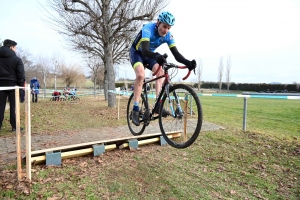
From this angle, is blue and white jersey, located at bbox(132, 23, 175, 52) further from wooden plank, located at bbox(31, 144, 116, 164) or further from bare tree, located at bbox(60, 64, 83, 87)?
bare tree, located at bbox(60, 64, 83, 87)

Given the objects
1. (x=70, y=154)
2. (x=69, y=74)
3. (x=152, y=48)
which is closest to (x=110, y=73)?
(x=70, y=154)

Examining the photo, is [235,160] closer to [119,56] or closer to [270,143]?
[270,143]

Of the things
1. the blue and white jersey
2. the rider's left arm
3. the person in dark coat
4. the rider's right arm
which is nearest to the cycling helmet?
the blue and white jersey

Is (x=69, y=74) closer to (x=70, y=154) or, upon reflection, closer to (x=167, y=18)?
(x=70, y=154)

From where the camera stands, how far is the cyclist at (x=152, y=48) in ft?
9.53

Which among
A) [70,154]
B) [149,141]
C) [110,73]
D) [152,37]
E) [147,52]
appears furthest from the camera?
[110,73]

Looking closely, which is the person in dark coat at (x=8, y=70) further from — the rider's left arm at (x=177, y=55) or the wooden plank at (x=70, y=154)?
the rider's left arm at (x=177, y=55)

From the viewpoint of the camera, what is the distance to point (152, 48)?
137 inches

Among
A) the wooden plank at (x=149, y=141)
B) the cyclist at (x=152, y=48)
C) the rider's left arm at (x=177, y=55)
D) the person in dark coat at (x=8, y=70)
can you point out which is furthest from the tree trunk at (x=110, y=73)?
the rider's left arm at (x=177, y=55)

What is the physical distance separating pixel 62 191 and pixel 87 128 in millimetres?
3860

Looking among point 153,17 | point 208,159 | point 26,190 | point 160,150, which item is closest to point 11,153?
point 26,190

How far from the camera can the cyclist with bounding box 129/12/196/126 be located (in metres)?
2.90

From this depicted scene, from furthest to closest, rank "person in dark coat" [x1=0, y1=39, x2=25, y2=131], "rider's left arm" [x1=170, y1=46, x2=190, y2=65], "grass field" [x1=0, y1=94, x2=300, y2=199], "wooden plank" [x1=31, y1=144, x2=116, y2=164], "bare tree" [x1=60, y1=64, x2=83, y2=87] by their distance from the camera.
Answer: "bare tree" [x1=60, y1=64, x2=83, y2=87] < "person in dark coat" [x1=0, y1=39, x2=25, y2=131] < "wooden plank" [x1=31, y1=144, x2=116, y2=164] < "rider's left arm" [x1=170, y1=46, x2=190, y2=65] < "grass field" [x1=0, y1=94, x2=300, y2=199]

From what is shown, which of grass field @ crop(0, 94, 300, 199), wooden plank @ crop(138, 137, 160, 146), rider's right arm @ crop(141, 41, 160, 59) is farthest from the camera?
wooden plank @ crop(138, 137, 160, 146)
